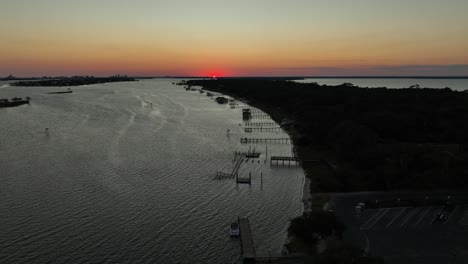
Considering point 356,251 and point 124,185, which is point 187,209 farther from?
point 356,251

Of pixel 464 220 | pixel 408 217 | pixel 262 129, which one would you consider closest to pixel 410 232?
pixel 408 217

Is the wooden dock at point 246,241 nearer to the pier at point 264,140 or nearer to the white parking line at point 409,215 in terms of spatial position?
the white parking line at point 409,215

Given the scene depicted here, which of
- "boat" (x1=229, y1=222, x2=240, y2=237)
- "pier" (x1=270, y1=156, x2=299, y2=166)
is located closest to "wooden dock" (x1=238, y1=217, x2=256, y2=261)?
"boat" (x1=229, y1=222, x2=240, y2=237)

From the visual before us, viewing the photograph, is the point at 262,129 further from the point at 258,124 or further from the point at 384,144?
the point at 384,144

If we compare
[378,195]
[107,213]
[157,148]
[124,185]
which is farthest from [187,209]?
[157,148]

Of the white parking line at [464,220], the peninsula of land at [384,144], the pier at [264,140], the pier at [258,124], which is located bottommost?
the pier at [264,140]

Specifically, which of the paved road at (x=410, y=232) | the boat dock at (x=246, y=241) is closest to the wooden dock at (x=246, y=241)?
the boat dock at (x=246, y=241)
